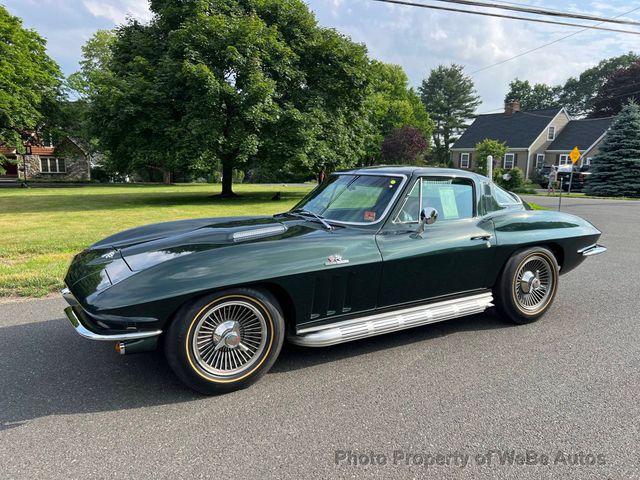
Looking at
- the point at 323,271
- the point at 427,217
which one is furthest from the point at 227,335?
the point at 427,217

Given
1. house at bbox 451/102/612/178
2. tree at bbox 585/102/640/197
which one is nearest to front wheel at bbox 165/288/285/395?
tree at bbox 585/102/640/197

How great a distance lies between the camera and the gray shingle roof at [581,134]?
42.1 m

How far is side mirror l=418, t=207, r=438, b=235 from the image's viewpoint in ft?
11.7

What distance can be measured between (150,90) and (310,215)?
50.4ft

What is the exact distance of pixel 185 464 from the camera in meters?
2.22

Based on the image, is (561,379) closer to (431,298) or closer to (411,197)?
(431,298)

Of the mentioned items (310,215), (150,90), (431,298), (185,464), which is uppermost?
(150,90)

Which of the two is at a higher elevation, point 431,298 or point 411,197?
point 411,197

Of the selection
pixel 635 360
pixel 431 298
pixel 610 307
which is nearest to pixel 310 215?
pixel 431 298

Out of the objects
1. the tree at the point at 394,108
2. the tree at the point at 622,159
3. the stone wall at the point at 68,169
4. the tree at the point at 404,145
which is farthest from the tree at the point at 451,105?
the stone wall at the point at 68,169

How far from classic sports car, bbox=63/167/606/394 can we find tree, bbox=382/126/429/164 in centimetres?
4024

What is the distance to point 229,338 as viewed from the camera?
2896 mm

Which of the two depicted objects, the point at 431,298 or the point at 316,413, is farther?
the point at 431,298

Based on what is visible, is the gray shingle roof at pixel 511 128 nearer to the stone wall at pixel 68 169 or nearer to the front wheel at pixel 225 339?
the stone wall at pixel 68 169
